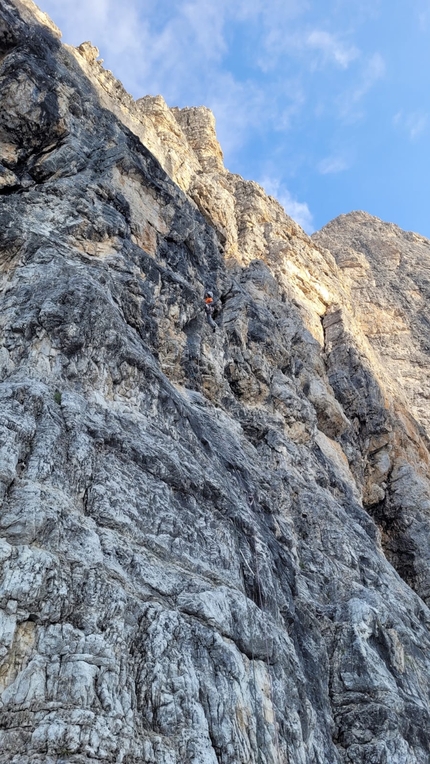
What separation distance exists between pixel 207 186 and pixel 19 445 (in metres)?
27.8

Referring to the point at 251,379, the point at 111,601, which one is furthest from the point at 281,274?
the point at 111,601

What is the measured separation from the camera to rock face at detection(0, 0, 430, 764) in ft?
29.1

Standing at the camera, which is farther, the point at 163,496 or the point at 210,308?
the point at 210,308

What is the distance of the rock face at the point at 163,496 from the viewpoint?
8883 mm

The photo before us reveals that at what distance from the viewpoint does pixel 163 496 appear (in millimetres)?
12625

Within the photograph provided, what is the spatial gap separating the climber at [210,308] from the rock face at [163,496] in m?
0.42

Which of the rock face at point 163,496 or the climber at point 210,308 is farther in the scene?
the climber at point 210,308

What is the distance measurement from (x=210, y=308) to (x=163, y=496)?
12.7m

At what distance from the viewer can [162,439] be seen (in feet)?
46.7

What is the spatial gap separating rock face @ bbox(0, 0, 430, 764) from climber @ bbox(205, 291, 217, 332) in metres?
0.42

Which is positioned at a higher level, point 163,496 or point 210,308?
point 210,308

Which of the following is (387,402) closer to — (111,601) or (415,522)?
(415,522)

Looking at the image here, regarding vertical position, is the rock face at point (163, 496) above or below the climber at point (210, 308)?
below

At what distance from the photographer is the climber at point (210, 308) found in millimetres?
22297
